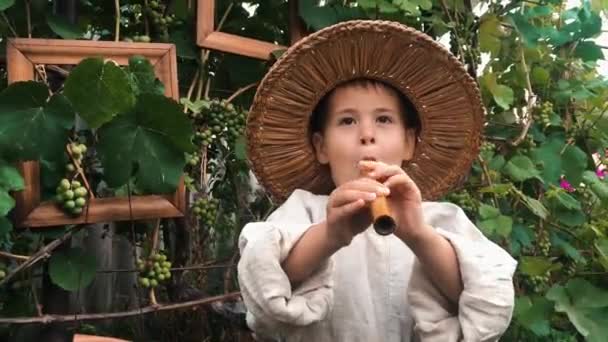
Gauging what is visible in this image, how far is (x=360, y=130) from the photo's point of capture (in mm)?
981

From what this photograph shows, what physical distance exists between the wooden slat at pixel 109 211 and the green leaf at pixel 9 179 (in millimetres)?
63

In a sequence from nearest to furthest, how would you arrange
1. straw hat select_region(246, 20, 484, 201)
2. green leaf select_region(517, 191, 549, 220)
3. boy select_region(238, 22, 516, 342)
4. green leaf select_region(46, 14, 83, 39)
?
1. boy select_region(238, 22, 516, 342)
2. straw hat select_region(246, 20, 484, 201)
3. green leaf select_region(46, 14, 83, 39)
4. green leaf select_region(517, 191, 549, 220)

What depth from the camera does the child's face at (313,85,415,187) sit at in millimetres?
974

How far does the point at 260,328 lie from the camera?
3.15 ft

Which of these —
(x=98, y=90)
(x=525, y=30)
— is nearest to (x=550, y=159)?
(x=525, y=30)

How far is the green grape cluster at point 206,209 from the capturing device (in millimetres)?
1341

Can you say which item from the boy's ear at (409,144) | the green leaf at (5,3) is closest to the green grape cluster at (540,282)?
the boy's ear at (409,144)

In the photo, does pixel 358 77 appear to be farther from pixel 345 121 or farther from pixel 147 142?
pixel 147 142

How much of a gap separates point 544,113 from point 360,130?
29.2 inches

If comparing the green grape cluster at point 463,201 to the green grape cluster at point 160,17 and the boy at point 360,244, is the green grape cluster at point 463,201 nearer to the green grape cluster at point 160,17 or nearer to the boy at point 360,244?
the boy at point 360,244

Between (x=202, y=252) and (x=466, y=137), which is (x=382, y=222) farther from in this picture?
(x=202, y=252)

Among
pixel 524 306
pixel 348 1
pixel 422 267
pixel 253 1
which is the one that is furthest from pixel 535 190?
pixel 422 267

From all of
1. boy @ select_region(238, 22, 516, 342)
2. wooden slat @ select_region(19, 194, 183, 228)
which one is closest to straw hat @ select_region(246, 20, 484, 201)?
boy @ select_region(238, 22, 516, 342)

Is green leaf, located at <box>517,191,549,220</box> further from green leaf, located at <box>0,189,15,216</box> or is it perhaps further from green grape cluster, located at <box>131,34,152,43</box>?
green leaf, located at <box>0,189,15,216</box>
